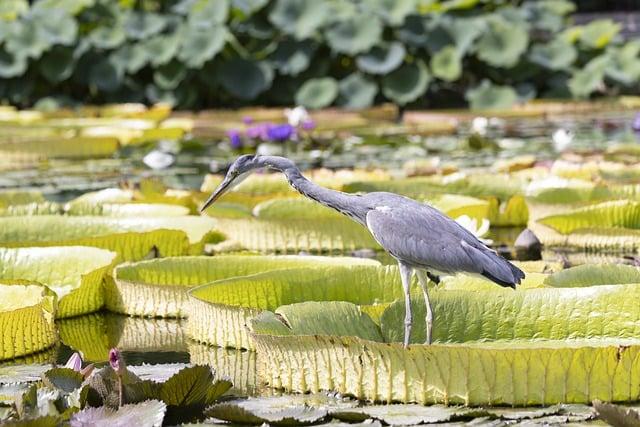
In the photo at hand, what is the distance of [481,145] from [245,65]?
17.2 ft

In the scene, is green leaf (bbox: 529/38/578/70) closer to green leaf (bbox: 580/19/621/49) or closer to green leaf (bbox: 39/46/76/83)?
green leaf (bbox: 580/19/621/49)

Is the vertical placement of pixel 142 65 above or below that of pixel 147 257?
above

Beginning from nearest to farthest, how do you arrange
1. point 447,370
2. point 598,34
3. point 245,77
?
point 447,370 < point 245,77 < point 598,34

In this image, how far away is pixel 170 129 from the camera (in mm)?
10164

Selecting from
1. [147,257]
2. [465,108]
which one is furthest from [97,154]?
[465,108]

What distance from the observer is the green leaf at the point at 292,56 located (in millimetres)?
14102

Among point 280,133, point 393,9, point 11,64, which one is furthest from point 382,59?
point 280,133

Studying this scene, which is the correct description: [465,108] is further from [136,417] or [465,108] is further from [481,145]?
[136,417]

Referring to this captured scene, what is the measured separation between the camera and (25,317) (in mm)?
3299

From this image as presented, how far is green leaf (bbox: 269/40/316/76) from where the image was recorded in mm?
14102

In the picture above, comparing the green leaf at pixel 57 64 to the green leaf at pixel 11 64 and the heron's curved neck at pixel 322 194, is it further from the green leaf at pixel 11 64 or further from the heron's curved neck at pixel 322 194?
the heron's curved neck at pixel 322 194

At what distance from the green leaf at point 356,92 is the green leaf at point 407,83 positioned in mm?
152

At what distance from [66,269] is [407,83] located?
1028 centimetres

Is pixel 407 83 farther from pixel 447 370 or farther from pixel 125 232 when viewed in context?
pixel 447 370
